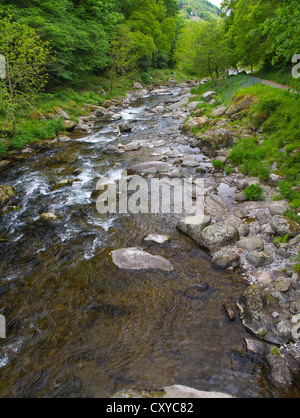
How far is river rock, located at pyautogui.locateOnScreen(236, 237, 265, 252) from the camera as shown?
248 inches

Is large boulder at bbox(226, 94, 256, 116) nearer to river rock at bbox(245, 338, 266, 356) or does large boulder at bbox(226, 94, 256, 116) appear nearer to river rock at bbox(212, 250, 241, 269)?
river rock at bbox(212, 250, 241, 269)

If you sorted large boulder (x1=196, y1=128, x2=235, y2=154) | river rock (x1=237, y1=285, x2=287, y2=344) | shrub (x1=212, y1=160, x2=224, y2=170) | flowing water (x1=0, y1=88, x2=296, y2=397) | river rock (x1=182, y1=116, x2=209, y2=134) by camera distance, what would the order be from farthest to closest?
river rock (x1=182, y1=116, x2=209, y2=134) → large boulder (x1=196, y1=128, x2=235, y2=154) → shrub (x1=212, y1=160, x2=224, y2=170) → river rock (x1=237, y1=285, x2=287, y2=344) → flowing water (x1=0, y1=88, x2=296, y2=397)

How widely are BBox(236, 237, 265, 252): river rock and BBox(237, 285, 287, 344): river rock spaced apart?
57.7 inches

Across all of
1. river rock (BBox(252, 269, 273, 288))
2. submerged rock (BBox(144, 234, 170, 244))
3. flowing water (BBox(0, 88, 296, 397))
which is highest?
river rock (BBox(252, 269, 273, 288))

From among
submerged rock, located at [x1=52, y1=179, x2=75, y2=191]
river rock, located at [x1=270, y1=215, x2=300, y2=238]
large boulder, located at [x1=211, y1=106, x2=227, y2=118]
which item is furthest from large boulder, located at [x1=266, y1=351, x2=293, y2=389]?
large boulder, located at [x1=211, y1=106, x2=227, y2=118]

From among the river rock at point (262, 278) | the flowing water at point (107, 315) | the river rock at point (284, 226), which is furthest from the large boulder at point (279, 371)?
the river rock at point (284, 226)

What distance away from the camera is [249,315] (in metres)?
4.73

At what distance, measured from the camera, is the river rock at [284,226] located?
6301mm

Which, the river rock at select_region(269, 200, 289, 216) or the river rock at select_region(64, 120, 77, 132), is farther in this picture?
the river rock at select_region(64, 120, 77, 132)

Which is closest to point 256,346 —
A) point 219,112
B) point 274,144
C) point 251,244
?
point 251,244

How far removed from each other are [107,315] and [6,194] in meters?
7.62

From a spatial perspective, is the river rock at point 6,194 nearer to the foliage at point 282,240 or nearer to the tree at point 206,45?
the foliage at point 282,240
